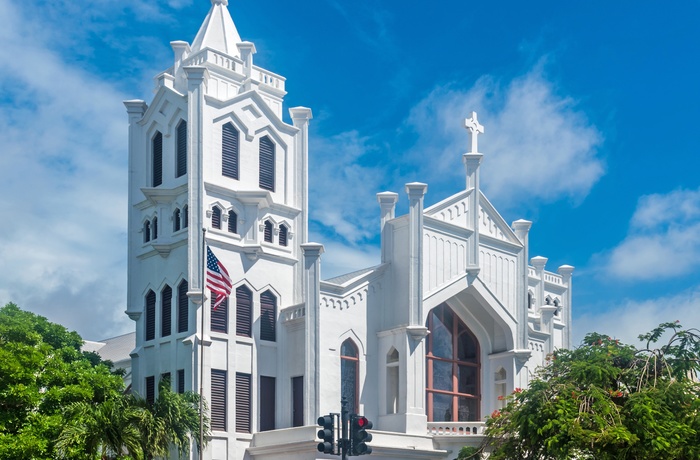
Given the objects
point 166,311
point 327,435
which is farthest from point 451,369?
point 327,435

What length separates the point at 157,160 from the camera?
45.1 metres

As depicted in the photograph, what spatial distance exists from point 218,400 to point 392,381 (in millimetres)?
7243

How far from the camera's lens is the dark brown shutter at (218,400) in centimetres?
4069

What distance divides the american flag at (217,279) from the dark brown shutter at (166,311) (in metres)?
4.66

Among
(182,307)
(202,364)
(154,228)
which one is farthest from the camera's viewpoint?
(154,228)

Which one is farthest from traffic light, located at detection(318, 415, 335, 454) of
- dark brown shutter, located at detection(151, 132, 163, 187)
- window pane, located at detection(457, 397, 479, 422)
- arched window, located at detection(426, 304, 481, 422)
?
window pane, located at detection(457, 397, 479, 422)

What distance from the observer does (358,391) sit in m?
43.2

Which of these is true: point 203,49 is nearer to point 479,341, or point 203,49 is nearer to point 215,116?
point 215,116

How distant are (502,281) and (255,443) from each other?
43.9ft

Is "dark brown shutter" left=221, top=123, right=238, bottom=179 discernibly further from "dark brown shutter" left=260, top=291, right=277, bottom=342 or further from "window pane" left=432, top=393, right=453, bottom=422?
"window pane" left=432, top=393, right=453, bottom=422

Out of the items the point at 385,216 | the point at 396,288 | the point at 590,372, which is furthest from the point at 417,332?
the point at 590,372

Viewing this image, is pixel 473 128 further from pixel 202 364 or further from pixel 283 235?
pixel 202 364

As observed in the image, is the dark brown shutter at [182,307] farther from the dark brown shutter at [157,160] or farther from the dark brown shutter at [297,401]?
the dark brown shutter at [157,160]

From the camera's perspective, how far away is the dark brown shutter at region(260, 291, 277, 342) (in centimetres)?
4328
